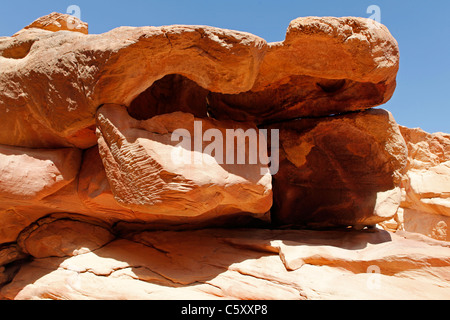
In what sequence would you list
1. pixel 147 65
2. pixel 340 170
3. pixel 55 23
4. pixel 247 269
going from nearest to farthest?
A: pixel 147 65, pixel 247 269, pixel 340 170, pixel 55 23

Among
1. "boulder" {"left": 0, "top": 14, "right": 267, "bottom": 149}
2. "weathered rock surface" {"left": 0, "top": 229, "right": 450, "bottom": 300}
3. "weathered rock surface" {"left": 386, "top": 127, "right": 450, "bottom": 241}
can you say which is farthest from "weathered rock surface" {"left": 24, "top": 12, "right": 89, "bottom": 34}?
"weathered rock surface" {"left": 386, "top": 127, "right": 450, "bottom": 241}

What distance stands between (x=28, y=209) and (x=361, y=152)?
2.77m

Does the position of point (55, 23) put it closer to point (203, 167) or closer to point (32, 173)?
point (32, 173)

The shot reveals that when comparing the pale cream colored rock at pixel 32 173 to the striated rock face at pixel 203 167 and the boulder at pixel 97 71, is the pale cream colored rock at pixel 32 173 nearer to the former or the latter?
the striated rock face at pixel 203 167

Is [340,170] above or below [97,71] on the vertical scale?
below

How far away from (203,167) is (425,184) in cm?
588

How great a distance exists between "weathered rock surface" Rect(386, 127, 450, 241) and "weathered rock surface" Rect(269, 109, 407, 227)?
14.0 feet

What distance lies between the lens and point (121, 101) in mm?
2141

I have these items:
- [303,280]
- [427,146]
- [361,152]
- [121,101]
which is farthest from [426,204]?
[121,101]

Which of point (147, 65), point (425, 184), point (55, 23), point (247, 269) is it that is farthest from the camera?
point (425, 184)

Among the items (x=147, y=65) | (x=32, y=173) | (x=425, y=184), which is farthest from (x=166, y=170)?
(x=425, y=184)

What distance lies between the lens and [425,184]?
20.7ft

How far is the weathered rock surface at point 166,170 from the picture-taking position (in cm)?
197

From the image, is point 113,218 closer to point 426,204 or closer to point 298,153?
point 298,153
